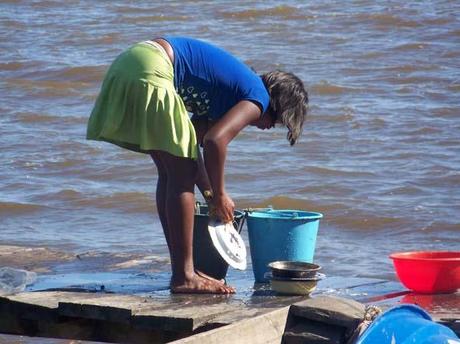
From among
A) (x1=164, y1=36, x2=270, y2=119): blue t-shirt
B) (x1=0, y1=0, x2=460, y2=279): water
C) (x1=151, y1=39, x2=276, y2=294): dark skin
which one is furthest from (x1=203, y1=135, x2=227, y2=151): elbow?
(x1=0, y1=0, x2=460, y2=279): water

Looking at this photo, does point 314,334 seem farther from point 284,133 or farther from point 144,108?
point 284,133

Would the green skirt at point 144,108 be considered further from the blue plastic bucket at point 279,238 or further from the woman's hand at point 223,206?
the blue plastic bucket at point 279,238

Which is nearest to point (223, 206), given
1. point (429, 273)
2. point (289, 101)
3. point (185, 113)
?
point (185, 113)

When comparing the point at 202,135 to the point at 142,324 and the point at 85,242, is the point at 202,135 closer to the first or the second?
the point at 142,324

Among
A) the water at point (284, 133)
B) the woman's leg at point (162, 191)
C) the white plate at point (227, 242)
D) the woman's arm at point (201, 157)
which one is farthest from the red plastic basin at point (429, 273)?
the water at point (284, 133)

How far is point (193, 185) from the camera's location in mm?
5605

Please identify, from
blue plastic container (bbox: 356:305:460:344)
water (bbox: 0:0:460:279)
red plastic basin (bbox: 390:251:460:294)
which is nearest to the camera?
blue plastic container (bbox: 356:305:460:344)

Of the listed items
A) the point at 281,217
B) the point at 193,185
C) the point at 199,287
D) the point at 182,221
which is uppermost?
the point at 193,185

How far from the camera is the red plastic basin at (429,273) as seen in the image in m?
5.76

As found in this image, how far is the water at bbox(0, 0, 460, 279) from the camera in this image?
995cm

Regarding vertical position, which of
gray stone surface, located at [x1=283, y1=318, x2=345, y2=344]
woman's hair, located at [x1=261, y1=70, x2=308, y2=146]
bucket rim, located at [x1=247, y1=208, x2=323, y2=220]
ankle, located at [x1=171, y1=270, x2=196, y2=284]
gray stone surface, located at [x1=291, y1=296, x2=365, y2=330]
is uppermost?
woman's hair, located at [x1=261, y1=70, x2=308, y2=146]

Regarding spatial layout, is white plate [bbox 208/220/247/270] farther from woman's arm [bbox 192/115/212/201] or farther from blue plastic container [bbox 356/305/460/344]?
blue plastic container [bbox 356/305/460/344]

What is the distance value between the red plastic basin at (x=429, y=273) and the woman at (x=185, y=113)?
2.80ft

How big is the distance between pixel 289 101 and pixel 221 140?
18.0 inches
